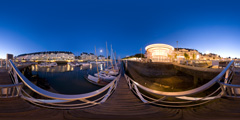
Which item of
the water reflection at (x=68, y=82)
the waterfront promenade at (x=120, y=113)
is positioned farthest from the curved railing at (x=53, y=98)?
the water reflection at (x=68, y=82)

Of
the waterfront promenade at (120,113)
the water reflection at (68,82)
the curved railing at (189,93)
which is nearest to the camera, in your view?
the waterfront promenade at (120,113)

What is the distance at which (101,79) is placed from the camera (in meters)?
11.3

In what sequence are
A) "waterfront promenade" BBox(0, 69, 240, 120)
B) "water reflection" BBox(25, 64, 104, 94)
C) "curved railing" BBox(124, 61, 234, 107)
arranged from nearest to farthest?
"waterfront promenade" BBox(0, 69, 240, 120) → "curved railing" BBox(124, 61, 234, 107) → "water reflection" BBox(25, 64, 104, 94)

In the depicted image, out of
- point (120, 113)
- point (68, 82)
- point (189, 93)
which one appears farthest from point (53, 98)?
point (68, 82)

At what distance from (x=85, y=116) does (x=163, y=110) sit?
5.55 feet

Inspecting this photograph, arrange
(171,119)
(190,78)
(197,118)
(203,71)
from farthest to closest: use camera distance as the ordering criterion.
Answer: (190,78) < (203,71) < (171,119) < (197,118)

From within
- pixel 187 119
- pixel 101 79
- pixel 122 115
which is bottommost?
pixel 101 79

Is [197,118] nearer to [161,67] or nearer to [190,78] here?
[190,78]

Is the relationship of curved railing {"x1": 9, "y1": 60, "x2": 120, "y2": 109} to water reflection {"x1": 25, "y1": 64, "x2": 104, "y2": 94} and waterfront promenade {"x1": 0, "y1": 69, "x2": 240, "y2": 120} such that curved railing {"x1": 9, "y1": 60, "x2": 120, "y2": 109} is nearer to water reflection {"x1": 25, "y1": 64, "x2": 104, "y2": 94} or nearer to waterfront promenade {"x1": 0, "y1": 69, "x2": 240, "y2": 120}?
waterfront promenade {"x1": 0, "y1": 69, "x2": 240, "y2": 120}

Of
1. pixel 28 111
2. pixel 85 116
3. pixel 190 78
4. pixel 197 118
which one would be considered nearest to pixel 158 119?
pixel 197 118

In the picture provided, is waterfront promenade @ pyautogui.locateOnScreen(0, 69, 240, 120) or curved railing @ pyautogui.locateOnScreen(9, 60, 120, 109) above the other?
curved railing @ pyautogui.locateOnScreen(9, 60, 120, 109)

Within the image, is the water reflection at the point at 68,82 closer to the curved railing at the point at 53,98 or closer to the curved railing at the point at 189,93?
the curved railing at the point at 53,98

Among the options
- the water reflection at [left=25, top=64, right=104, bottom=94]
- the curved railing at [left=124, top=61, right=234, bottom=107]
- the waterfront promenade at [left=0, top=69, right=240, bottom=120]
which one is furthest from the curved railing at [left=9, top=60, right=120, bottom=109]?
the water reflection at [left=25, top=64, right=104, bottom=94]

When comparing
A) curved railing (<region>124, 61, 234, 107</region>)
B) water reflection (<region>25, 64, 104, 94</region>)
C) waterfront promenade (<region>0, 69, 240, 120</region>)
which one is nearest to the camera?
waterfront promenade (<region>0, 69, 240, 120</region>)
